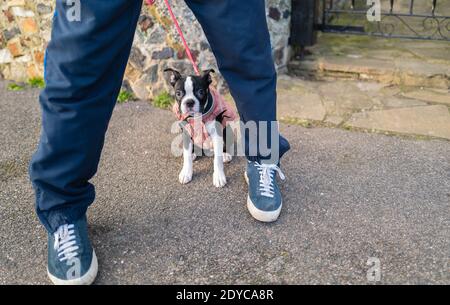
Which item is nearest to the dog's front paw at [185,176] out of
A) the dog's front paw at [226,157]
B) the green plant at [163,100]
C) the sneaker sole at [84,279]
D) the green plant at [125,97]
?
the dog's front paw at [226,157]

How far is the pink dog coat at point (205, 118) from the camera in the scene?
8.07 ft

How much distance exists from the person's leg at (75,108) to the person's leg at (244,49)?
Result: 0.31 metres

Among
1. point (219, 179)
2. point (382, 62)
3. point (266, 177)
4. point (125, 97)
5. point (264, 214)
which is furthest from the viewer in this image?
point (382, 62)

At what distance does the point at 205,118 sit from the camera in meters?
2.46

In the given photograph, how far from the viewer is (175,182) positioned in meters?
2.63

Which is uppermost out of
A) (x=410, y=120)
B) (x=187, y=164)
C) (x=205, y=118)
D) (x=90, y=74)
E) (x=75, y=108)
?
(x=90, y=74)

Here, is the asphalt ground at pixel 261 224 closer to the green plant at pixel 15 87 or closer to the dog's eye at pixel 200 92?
the dog's eye at pixel 200 92

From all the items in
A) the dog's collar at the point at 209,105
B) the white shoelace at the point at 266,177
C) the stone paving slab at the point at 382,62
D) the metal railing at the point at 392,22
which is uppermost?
the dog's collar at the point at 209,105

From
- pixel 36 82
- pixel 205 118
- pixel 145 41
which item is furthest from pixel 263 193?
pixel 36 82

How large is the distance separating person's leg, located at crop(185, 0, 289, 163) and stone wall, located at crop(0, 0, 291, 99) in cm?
149

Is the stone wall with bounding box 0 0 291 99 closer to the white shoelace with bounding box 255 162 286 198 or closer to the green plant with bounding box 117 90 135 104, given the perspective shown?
the green plant with bounding box 117 90 135 104

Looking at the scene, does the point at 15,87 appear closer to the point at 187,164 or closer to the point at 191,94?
the point at 187,164

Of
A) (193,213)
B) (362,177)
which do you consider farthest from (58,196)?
(362,177)

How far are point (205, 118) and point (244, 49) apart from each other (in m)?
0.60
